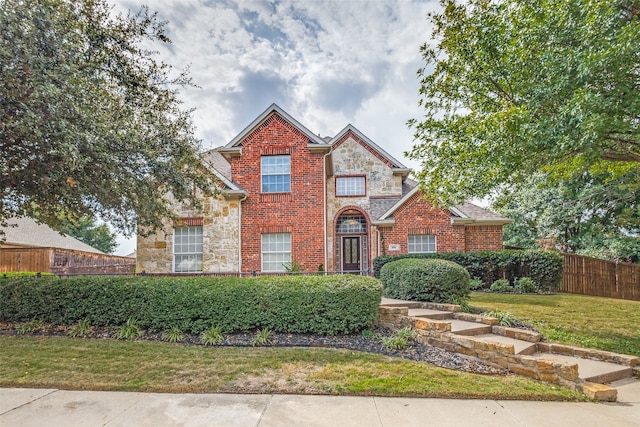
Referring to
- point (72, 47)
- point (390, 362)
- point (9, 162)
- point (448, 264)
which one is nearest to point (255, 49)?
point (72, 47)

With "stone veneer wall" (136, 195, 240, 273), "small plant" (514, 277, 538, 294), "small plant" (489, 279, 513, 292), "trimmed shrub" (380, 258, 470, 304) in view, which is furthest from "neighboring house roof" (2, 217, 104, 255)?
"small plant" (514, 277, 538, 294)

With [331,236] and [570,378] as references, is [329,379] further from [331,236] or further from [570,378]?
[331,236]

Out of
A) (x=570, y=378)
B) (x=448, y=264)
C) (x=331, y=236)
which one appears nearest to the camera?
(x=570, y=378)

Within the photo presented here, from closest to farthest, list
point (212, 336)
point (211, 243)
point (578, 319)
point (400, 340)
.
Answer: point (400, 340)
point (212, 336)
point (578, 319)
point (211, 243)

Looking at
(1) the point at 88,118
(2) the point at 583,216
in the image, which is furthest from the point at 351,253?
(2) the point at 583,216

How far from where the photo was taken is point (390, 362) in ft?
17.5

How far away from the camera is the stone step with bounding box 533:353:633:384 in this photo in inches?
192

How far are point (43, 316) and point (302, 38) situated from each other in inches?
422

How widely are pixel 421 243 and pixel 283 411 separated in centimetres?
1182

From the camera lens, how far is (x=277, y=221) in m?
13.9

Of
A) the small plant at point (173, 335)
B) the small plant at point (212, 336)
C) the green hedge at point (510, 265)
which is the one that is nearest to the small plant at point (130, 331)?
the small plant at point (173, 335)

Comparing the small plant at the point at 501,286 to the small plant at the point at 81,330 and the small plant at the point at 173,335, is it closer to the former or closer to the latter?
the small plant at the point at 173,335

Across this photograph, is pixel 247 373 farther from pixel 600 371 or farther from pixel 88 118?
pixel 88 118

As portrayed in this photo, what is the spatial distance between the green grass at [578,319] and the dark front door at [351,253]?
22.4 feet
